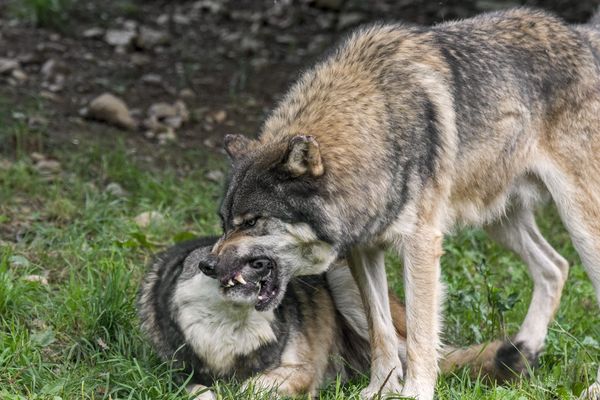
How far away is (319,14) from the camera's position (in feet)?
37.7

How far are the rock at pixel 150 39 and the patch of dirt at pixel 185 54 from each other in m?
0.01

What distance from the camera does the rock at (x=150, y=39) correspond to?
34.3 feet

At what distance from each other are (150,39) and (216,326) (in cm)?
657

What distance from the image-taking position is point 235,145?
15.6ft

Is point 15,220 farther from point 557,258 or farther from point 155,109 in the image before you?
point 557,258

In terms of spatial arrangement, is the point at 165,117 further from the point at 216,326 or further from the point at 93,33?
the point at 216,326

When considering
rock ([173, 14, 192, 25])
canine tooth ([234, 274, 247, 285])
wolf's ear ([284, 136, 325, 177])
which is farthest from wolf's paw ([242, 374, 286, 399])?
rock ([173, 14, 192, 25])

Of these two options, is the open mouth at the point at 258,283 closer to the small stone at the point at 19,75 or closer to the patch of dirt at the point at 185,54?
the patch of dirt at the point at 185,54

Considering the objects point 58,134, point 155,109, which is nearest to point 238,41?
point 155,109

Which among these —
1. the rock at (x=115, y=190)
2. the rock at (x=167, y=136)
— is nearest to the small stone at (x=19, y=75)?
the rock at (x=167, y=136)

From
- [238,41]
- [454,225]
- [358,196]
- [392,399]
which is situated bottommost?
[238,41]

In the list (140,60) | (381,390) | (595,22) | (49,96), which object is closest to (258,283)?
(381,390)

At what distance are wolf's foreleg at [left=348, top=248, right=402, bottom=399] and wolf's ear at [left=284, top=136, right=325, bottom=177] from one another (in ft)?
2.58

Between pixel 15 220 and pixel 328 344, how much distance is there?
2.57 metres
